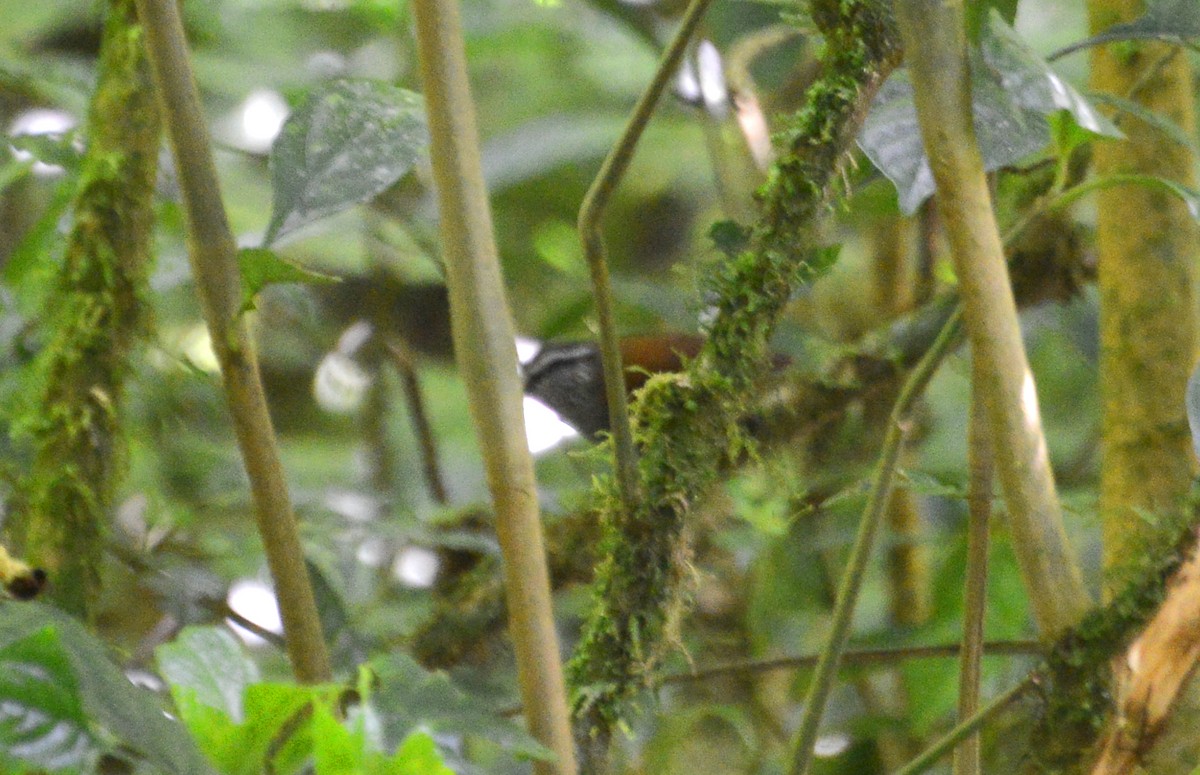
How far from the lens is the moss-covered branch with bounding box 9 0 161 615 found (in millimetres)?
960

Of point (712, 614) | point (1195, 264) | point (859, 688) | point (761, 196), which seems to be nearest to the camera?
point (761, 196)

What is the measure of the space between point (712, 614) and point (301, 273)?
1275 mm

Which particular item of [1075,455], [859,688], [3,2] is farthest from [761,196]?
[3,2]

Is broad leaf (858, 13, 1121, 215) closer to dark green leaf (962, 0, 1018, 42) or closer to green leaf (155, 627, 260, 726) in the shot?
dark green leaf (962, 0, 1018, 42)

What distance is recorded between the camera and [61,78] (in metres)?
1.33

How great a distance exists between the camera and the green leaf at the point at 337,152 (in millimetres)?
659

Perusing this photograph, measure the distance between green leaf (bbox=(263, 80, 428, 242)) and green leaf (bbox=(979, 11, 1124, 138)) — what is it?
1.07 feet

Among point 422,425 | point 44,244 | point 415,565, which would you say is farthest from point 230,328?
point 415,565

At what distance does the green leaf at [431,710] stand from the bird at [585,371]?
1.19m

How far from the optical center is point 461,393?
7.97 feet

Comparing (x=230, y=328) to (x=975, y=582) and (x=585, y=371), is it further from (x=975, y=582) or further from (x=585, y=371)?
(x=585, y=371)

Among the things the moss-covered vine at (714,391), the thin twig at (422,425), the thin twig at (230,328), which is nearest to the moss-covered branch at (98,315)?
the thin twig at (230,328)

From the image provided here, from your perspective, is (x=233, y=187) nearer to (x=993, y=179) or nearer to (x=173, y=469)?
(x=173, y=469)

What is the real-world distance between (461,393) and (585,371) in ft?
0.97
